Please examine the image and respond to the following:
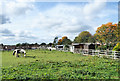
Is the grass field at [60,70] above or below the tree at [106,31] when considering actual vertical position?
below

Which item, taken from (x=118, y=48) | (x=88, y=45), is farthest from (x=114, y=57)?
(x=88, y=45)

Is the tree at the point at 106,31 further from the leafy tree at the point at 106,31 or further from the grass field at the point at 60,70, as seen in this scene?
the grass field at the point at 60,70

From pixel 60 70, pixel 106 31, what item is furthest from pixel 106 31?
pixel 60 70

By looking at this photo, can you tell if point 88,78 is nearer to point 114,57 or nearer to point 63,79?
point 63,79

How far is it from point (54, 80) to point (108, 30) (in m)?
40.3

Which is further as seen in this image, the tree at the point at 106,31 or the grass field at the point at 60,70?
the tree at the point at 106,31

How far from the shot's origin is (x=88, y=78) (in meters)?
6.71

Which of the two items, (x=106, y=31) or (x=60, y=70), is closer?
(x=60, y=70)

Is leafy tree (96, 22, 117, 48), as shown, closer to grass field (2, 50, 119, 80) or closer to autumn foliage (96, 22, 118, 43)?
autumn foliage (96, 22, 118, 43)

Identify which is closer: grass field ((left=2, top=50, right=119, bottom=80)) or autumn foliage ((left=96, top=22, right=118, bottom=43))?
grass field ((left=2, top=50, right=119, bottom=80))

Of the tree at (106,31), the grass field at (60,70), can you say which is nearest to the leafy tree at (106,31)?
the tree at (106,31)

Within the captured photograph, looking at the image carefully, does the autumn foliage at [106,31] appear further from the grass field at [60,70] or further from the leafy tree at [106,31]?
the grass field at [60,70]

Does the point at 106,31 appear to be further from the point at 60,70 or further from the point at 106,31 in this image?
the point at 60,70

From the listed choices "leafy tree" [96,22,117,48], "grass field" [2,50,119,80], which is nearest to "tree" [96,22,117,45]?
"leafy tree" [96,22,117,48]
